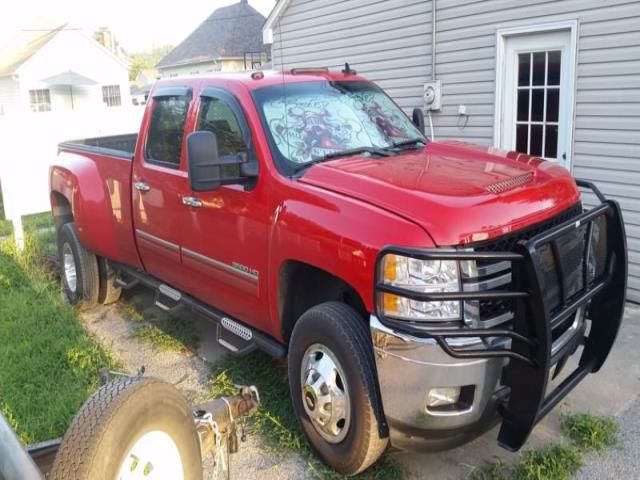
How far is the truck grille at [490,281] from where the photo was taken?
116 inches

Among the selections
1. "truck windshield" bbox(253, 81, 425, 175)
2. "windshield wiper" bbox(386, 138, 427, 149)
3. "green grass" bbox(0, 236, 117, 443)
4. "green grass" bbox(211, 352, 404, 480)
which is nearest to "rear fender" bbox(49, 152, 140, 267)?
"green grass" bbox(0, 236, 117, 443)

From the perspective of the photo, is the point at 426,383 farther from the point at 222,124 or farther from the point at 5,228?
the point at 5,228

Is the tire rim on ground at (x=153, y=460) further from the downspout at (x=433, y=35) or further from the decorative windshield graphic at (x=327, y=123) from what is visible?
the downspout at (x=433, y=35)

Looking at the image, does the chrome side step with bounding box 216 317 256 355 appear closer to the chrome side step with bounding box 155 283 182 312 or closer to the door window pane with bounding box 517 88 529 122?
the chrome side step with bounding box 155 283 182 312

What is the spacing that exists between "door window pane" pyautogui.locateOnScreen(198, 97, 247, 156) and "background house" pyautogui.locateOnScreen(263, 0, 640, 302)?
3.35 m

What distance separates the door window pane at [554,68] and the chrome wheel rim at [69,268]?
5233 millimetres

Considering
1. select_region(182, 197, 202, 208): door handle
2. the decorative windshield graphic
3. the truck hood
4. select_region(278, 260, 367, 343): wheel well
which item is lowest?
select_region(278, 260, 367, 343): wheel well

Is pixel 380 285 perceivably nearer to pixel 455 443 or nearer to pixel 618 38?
pixel 455 443

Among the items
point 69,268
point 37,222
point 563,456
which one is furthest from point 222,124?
point 37,222

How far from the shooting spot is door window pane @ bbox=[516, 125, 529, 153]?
23.6 ft

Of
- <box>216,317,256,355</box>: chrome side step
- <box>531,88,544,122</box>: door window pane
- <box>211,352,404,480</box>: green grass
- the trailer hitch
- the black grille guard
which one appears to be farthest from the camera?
<box>531,88,544,122</box>: door window pane

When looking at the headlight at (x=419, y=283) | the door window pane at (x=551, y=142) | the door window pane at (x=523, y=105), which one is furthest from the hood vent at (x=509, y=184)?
the door window pane at (x=523, y=105)

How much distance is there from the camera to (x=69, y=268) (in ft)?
21.9

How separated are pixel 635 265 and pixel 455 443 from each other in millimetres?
3895
